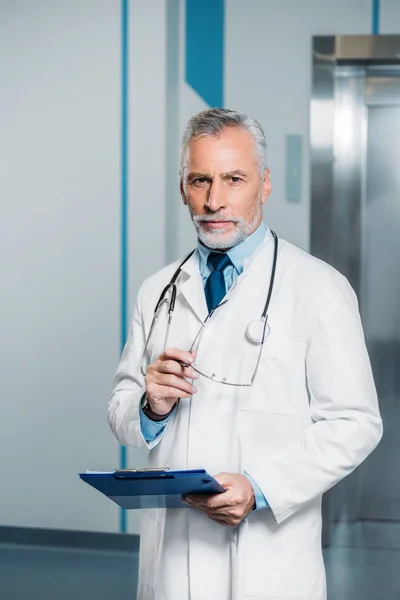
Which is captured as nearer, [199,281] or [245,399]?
[245,399]

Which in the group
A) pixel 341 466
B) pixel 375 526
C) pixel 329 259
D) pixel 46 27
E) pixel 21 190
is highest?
pixel 46 27

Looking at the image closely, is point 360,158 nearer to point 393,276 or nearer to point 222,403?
point 393,276

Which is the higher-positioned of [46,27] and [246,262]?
[46,27]

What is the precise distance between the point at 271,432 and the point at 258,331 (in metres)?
0.20

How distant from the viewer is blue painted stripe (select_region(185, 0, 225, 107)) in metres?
3.38

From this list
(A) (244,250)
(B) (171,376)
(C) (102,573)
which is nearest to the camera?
(B) (171,376)

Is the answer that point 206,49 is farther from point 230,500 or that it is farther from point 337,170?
point 230,500

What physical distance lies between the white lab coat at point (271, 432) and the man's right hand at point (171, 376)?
0.12 meters

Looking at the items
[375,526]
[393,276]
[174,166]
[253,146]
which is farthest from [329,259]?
[253,146]

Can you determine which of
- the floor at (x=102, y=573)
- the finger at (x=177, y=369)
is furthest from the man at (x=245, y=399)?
the floor at (x=102, y=573)

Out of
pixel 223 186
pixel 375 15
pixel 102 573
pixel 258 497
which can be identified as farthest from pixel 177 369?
pixel 375 15

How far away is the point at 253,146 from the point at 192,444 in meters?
0.62

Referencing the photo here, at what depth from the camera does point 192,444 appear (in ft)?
5.27

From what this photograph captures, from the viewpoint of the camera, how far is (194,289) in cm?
173
